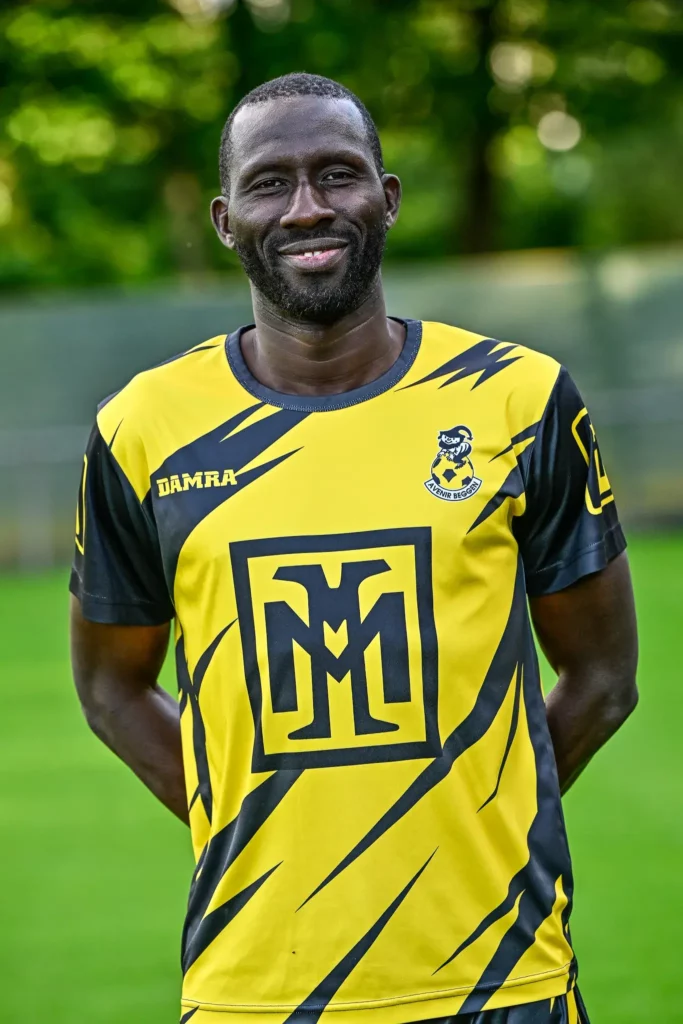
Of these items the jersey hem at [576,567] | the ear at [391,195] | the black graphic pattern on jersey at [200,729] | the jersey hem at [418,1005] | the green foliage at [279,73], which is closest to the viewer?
the jersey hem at [418,1005]

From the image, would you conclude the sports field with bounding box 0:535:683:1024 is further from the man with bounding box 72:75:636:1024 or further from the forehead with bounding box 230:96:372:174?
the forehead with bounding box 230:96:372:174

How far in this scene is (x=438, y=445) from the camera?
2.36 metres

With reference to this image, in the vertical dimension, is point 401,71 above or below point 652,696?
above

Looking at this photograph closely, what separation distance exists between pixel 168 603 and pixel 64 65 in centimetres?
2054

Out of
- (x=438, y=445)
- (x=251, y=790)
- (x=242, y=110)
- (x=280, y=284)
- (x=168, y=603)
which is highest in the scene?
(x=242, y=110)

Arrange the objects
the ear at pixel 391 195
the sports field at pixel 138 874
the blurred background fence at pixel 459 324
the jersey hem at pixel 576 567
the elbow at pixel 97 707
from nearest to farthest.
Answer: the jersey hem at pixel 576 567 → the ear at pixel 391 195 → the elbow at pixel 97 707 → the sports field at pixel 138 874 → the blurred background fence at pixel 459 324

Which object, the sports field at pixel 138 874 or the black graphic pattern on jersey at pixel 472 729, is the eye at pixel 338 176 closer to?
the black graphic pattern on jersey at pixel 472 729

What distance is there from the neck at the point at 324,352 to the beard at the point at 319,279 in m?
0.02

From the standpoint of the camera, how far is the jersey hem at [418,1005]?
7.30 feet

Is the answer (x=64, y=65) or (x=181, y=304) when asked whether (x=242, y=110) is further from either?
(x=64, y=65)

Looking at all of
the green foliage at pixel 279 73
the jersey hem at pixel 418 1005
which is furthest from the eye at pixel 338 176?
the green foliage at pixel 279 73

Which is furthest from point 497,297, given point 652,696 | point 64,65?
point 652,696

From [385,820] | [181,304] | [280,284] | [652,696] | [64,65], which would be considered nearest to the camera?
[385,820]

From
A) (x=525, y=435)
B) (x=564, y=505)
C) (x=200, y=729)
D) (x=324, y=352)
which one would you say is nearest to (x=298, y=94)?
(x=324, y=352)
